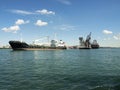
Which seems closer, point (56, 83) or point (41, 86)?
point (41, 86)

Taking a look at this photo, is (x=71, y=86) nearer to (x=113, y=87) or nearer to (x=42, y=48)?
(x=113, y=87)

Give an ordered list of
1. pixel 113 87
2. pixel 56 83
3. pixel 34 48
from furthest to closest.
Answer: pixel 34 48 → pixel 56 83 → pixel 113 87

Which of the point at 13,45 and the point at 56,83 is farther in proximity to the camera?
the point at 13,45

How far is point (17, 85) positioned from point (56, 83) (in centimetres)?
406

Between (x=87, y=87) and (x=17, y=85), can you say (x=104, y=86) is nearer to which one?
(x=87, y=87)

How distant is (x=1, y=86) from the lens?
74.5 feet

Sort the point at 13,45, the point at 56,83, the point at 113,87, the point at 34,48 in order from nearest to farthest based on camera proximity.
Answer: the point at 113,87
the point at 56,83
the point at 13,45
the point at 34,48

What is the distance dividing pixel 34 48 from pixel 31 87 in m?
168

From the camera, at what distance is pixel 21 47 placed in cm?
16625

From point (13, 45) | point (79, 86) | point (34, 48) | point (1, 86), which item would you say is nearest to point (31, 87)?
point (1, 86)

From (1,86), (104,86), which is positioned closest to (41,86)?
(1,86)

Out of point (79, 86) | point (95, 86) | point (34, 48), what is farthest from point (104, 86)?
point (34, 48)

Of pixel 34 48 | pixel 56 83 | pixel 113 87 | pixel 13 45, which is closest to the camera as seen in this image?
pixel 113 87

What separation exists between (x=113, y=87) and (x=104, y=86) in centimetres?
90
